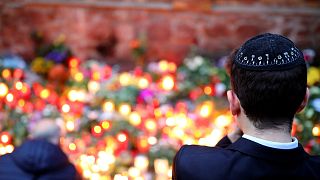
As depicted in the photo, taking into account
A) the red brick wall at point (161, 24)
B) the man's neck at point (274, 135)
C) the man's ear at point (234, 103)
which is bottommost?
the red brick wall at point (161, 24)

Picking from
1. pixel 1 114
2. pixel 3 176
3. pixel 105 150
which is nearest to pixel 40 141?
pixel 3 176

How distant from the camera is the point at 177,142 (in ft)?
13.6

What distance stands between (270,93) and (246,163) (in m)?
0.21

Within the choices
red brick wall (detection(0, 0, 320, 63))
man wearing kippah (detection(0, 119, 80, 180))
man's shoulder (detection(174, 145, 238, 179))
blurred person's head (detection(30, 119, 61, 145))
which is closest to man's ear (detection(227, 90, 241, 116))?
man's shoulder (detection(174, 145, 238, 179))

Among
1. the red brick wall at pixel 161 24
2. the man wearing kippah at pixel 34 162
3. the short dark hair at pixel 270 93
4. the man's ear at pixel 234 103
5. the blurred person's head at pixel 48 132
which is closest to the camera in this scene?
the short dark hair at pixel 270 93

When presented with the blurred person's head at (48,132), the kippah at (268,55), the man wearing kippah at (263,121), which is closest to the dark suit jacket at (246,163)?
the man wearing kippah at (263,121)

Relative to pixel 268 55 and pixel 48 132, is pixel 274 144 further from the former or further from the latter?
pixel 48 132

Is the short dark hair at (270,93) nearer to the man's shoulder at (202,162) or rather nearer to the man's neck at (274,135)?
the man's neck at (274,135)

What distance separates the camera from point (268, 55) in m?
1.38

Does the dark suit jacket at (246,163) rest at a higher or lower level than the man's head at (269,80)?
lower

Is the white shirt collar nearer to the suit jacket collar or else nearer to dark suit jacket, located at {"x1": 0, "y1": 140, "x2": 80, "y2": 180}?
the suit jacket collar

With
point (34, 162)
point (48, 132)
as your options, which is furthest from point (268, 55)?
point (48, 132)

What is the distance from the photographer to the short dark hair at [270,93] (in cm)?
137

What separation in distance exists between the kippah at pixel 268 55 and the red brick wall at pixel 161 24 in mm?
5427
